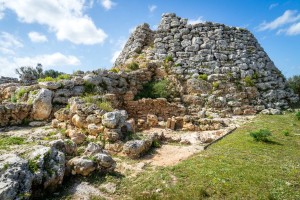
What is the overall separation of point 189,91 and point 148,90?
267 centimetres

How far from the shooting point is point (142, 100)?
1501 centimetres

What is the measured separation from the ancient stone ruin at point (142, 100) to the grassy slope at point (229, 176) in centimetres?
131

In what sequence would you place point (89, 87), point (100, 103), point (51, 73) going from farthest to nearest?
point (51, 73) → point (89, 87) → point (100, 103)

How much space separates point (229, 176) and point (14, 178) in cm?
482

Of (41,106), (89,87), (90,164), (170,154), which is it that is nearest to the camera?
(90,164)

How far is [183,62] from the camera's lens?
1844cm

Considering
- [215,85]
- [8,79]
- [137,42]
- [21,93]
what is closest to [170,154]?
[21,93]

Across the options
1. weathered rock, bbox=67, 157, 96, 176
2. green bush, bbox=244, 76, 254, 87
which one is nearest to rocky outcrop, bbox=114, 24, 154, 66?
green bush, bbox=244, 76, 254, 87

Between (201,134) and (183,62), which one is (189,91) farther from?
(201,134)

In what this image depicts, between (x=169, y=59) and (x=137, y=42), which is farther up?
(x=137, y=42)

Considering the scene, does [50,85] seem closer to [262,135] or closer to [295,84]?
[262,135]

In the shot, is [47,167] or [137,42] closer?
[47,167]

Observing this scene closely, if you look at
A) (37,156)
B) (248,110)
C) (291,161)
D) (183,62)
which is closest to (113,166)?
(37,156)

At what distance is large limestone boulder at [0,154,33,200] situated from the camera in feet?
15.2
